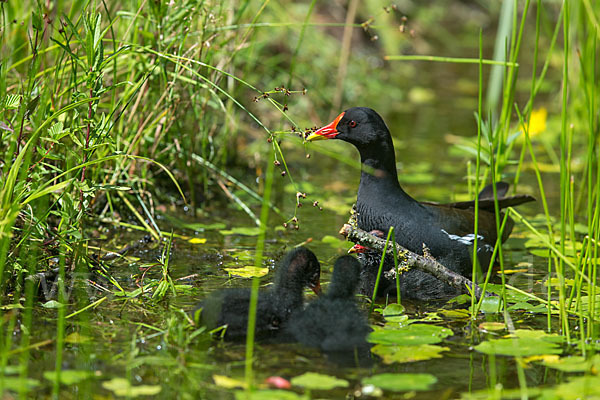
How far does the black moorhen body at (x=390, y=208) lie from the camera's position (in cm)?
430

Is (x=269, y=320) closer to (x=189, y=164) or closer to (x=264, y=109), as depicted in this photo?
(x=189, y=164)

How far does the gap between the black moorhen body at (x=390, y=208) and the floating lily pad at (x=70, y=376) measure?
6.30 ft

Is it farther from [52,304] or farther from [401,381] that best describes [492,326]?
[52,304]

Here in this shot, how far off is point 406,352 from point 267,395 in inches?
28.9

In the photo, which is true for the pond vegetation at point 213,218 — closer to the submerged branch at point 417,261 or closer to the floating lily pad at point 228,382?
the floating lily pad at point 228,382

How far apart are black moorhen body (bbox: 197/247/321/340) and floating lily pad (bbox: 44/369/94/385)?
572 mm

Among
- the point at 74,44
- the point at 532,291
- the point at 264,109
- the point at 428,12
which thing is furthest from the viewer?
the point at 428,12

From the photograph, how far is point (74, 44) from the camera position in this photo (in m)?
4.71

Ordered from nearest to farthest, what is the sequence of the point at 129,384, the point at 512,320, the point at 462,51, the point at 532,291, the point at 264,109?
the point at 129,384 < the point at 512,320 < the point at 532,291 < the point at 264,109 < the point at 462,51

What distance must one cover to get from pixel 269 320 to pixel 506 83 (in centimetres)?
196

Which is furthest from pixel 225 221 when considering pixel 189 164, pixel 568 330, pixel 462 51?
pixel 462 51

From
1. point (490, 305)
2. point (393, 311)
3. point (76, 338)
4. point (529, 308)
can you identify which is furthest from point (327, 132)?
point (76, 338)

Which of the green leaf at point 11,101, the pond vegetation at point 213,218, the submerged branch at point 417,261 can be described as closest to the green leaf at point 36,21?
the pond vegetation at point 213,218

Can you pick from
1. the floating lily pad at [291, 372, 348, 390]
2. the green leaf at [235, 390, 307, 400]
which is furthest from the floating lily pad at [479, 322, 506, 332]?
the green leaf at [235, 390, 307, 400]
